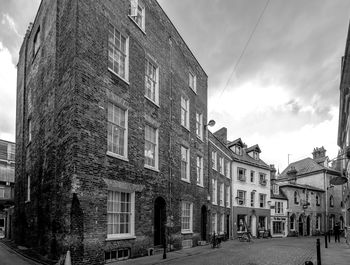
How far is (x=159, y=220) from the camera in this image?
59.2 feet

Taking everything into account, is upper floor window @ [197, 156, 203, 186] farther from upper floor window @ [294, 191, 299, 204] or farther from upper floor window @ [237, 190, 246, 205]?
upper floor window @ [294, 191, 299, 204]

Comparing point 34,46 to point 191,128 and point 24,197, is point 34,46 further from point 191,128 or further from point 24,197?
point 191,128

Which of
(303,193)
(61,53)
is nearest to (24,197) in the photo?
(61,53)

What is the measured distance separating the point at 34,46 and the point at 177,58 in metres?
8.29

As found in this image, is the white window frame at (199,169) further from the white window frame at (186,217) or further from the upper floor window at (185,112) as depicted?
the upper floor window at (185,112)

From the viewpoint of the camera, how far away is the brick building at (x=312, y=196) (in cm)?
4672

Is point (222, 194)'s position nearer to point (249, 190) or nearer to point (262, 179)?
point (249, 190)

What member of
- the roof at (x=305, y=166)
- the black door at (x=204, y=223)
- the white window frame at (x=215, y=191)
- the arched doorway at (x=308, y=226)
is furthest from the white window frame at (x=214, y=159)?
the roof at (x=305, y=166)

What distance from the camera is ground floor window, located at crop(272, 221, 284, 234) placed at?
142ft

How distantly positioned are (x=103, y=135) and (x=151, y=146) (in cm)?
438

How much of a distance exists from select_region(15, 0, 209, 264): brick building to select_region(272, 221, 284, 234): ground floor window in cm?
2438

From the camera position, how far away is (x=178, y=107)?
2106 cm

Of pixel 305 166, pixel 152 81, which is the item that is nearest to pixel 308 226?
pixel 305 166

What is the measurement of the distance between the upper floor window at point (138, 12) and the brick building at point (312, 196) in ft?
117
